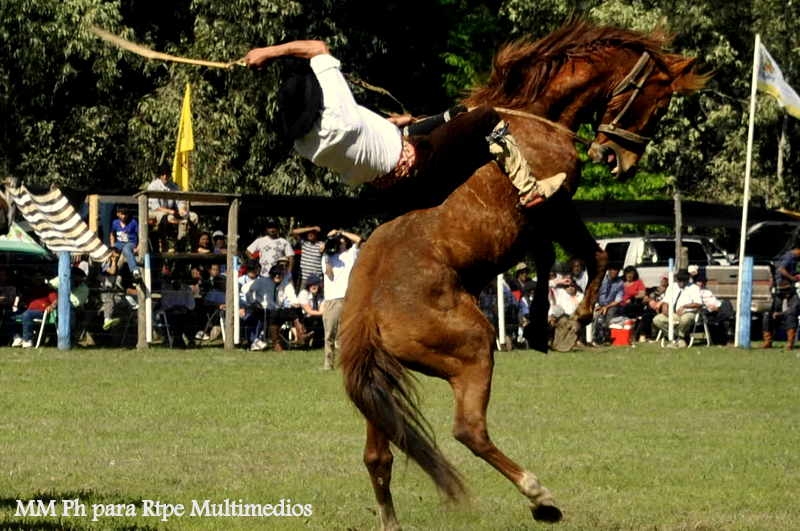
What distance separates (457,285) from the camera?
7.72 metres

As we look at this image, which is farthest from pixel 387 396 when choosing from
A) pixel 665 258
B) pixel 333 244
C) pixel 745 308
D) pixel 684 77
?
pixel 665 258

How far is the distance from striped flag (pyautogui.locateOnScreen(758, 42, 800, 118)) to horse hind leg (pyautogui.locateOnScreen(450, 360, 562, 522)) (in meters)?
19.4

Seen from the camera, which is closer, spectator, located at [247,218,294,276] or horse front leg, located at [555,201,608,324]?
horse front leg, located at [555,201,608,324]

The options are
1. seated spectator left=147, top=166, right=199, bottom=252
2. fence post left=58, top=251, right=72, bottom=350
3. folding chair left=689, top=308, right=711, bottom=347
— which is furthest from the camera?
folding chair left=689, top=308, right=711, bottom=347

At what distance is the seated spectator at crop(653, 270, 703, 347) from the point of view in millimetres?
24984

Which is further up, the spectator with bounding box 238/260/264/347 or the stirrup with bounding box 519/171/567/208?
the stirrup with bounding box 519/171/567/208

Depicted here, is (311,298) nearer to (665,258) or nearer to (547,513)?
(665,258)

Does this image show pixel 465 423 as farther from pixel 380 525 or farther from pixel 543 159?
pixel 543 159

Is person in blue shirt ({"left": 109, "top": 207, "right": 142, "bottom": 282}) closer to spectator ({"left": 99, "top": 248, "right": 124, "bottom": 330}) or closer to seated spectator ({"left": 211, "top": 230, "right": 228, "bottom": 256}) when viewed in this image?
spectator ({"left": 99, "top": 248, "right": 124, "bottom": 330})

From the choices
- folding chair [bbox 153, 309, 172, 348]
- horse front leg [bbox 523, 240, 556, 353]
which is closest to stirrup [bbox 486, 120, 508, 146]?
horse front leg [bbox 523, 240, 556, 353]

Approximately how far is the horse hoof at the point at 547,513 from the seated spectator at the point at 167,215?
1636 cm

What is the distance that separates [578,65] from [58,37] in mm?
22789

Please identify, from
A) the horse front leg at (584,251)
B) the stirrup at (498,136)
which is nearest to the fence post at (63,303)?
the horse front leg at (584,251)

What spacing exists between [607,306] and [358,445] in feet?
46.9
